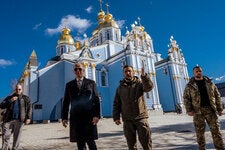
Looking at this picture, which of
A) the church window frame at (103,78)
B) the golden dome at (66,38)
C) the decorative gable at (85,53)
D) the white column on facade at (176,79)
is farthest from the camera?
the golden dome at (66,38)

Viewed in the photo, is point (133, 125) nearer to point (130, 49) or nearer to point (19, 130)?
point (19, 130)

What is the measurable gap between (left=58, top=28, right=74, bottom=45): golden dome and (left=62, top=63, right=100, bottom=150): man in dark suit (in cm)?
3382

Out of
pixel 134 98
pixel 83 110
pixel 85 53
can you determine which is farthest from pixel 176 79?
pixel 83 110

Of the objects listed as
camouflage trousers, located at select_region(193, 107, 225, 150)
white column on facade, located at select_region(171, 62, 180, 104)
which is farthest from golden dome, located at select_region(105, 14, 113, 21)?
camouflage trousers, located at select_region(193, 107, 225, 150)

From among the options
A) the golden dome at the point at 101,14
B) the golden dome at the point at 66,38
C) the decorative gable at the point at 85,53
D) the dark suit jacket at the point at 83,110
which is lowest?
the dark suit jacket at the point at 83,110

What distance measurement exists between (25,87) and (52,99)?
15.3ft

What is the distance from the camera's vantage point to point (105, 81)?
98.7 feet

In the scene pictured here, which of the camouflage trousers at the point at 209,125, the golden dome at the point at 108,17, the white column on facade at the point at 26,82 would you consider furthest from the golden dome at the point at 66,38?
the camouflage trousers at the point at 209,125

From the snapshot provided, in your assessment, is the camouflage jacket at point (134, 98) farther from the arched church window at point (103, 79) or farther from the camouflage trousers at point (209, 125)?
the arched church window at point (103, 79)

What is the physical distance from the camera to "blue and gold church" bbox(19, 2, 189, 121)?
1097 inches

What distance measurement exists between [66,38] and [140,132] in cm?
3523

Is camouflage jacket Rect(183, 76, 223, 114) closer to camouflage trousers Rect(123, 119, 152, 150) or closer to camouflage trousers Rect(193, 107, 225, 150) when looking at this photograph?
camouflage trousers Rect(193, 107, 225, 150)

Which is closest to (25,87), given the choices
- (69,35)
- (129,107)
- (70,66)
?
(70,66)

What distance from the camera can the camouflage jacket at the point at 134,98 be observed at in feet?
11.6
